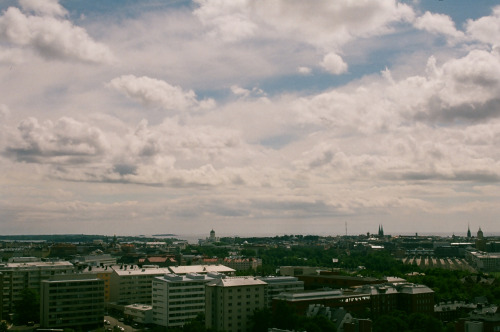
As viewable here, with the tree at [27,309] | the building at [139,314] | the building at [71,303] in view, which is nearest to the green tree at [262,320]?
the building at [139,314]

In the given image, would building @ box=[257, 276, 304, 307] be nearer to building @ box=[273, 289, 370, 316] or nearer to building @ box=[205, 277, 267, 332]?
building @ box=[273, 289, 370, 316]

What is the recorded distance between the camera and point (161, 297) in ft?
306

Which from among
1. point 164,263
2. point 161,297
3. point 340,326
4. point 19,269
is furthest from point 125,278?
point 164,263

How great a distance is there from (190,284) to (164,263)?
95346 mm

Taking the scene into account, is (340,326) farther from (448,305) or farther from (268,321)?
(448,305)

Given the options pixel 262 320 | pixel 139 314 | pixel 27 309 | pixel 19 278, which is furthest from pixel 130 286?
pixel 262 320

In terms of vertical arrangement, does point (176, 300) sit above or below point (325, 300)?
below

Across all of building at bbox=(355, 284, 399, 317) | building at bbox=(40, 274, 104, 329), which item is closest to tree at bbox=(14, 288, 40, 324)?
building at bbox=(40, 274, 104, 329)

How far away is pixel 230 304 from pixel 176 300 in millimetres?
13085

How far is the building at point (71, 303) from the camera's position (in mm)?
90000

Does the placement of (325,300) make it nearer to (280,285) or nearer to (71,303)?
(280,285)

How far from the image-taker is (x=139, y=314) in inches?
3792

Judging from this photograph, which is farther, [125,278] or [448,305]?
[125,278]

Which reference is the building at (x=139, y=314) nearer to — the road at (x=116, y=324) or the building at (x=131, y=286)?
the road at (x=116, y=324)
